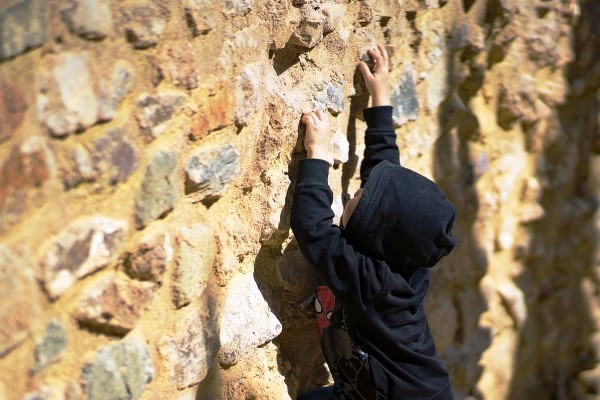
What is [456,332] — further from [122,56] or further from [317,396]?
[122,56]

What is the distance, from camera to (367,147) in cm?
194

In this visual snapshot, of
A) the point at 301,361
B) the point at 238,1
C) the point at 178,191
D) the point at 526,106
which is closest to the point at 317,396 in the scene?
the point at 301,361

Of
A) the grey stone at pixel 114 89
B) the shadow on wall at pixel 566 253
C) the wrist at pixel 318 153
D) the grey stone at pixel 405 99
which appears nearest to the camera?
the grey stone at pixel 114 89

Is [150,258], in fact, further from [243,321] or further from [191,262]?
[243,321]

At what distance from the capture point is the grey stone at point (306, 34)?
1.68 m

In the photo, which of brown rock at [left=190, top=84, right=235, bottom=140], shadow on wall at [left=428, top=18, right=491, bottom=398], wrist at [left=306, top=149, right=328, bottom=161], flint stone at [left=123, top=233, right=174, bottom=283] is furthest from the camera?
shadow on wall at [left=428, top=18, right=491, bottom=398]

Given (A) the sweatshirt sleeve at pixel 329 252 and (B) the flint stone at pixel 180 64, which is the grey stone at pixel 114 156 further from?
(A) the sweatshirt sleeve at pixel 329 252

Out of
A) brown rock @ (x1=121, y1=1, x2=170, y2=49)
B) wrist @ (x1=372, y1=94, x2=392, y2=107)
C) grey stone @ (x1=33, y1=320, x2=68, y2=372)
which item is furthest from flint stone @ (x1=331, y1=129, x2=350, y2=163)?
Answer: grey stone @ (x1=33, y1=320, x2=68, y2=372)

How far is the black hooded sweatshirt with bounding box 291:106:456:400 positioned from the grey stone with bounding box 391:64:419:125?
37cm

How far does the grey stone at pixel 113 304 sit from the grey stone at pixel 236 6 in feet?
1.73

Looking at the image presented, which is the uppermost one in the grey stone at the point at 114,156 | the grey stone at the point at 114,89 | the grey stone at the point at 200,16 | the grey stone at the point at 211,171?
the grey stone at the point at 200,16

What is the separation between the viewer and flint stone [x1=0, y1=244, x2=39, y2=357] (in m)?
1.11

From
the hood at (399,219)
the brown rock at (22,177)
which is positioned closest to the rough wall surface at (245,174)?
the brown rock at (22,177)

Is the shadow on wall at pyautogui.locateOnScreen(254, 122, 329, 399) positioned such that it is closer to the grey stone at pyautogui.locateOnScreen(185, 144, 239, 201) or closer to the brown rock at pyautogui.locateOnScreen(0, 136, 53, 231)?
the grey stone at pyautogui.locateOnScreen(185, 144, 239, 201)
